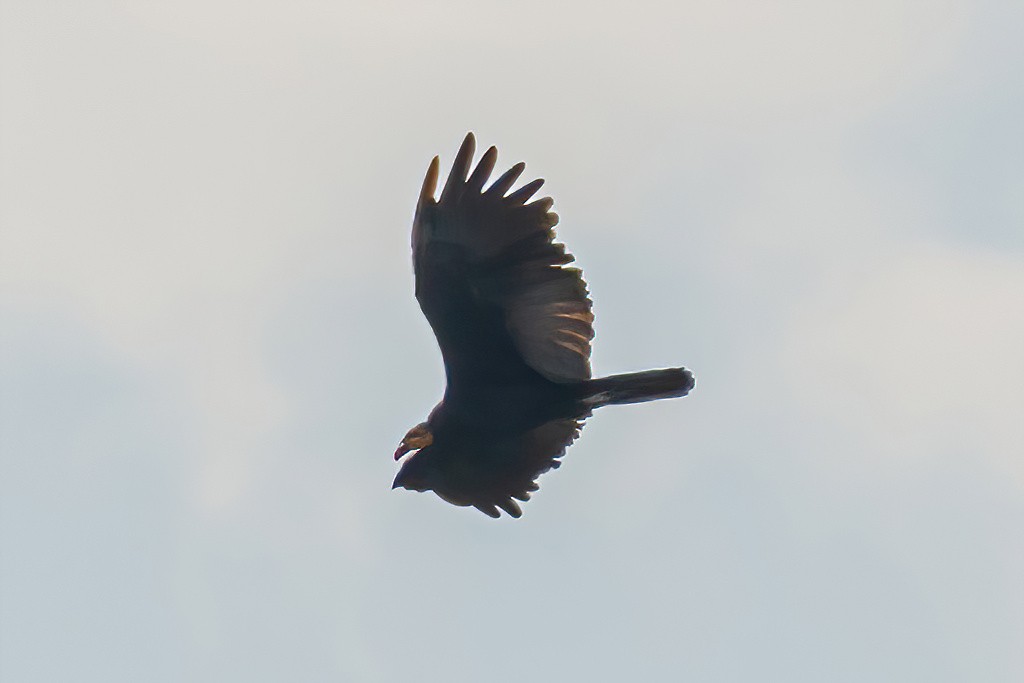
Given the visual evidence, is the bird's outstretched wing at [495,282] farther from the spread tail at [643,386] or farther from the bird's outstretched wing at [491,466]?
the bird's outstretched wing at [491,466]

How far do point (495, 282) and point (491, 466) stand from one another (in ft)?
7.11

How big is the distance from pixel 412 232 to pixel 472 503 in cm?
326

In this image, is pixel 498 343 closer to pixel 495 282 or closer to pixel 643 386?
pixel 495 282

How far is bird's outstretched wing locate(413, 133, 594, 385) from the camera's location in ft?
56.5

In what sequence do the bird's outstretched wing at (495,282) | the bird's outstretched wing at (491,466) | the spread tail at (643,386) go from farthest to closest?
the bird's outstretched wing at (491,466)
the spread tail at (643,386)
the bird's outstretched wing at (495,282)

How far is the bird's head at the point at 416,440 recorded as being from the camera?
18.3 metres

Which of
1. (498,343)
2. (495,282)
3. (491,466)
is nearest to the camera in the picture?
(495,282)

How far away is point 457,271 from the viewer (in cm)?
1753

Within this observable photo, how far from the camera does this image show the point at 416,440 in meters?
18.3

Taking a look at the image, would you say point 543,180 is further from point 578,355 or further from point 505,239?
point 578,355

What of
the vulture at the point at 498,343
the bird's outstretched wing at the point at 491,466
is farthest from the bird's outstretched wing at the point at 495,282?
the bird's outstretched wing at the point at 491,466

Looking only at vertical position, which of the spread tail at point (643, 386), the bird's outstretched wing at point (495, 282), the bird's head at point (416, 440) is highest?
the bird's outstretched wing at point (495, 282)

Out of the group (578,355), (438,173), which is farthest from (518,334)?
(438,173)

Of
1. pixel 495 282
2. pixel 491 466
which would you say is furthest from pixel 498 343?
pixel 491 466
